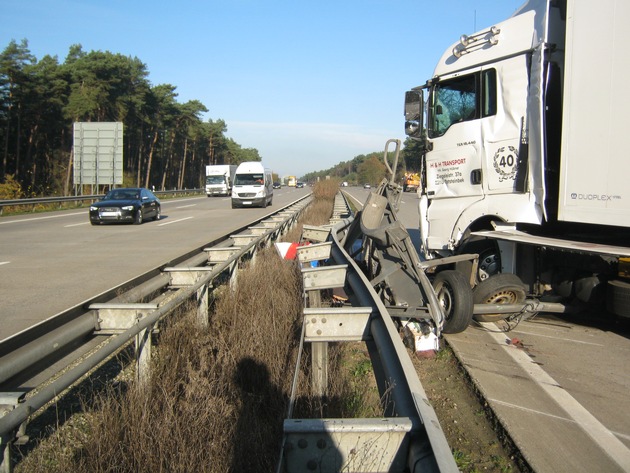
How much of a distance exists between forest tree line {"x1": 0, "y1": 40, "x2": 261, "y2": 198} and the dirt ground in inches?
1498

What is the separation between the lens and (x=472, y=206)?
7664 mm

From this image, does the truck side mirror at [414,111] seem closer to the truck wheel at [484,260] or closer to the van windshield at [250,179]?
the truck wheel at [484,260]

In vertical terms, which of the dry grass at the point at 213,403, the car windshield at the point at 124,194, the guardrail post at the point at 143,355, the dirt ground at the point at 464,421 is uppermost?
the car windshield at the point at 124,194

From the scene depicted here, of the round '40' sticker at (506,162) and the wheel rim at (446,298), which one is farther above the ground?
the round '40' sticker at (506,162)

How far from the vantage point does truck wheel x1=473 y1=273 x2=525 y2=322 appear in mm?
6628

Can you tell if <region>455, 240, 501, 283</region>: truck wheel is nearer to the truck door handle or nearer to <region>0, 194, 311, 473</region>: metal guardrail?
the truck door handle

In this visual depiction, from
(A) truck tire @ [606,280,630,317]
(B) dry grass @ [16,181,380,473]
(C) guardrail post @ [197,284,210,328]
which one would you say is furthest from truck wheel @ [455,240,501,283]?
(C) guardrail post @ [197,284,210,328]

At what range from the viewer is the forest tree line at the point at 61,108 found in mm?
46688

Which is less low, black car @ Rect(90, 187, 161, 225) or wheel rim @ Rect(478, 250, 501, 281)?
black car @ Rect(90, 187, 161, 225)

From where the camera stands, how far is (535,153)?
675cm

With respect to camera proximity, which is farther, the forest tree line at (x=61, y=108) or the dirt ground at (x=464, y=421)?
the forest tree line at (x=61, y=108)

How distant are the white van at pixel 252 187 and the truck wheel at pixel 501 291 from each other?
2771 cm

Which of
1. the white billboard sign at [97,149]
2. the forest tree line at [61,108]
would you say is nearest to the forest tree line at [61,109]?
the forest tree line at [61,108]

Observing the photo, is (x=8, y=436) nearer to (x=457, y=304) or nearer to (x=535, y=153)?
(x=457, y=304)
